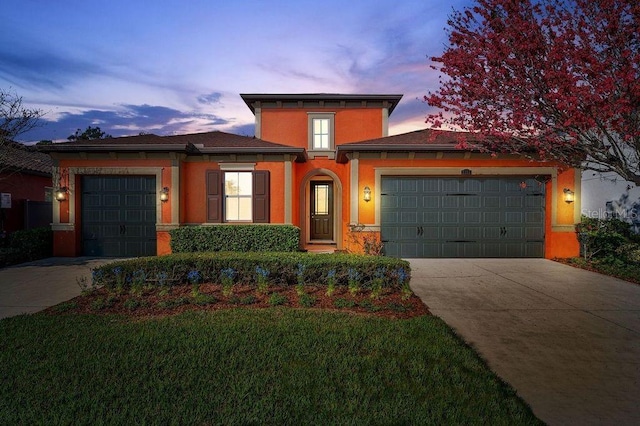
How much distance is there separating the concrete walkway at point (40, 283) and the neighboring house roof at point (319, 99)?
808cm

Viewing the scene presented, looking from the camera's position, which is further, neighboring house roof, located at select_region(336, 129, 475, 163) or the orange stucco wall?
the orange stucco wall

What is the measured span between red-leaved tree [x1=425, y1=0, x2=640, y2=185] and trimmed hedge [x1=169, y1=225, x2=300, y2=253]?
5202 mm

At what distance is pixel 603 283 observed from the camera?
744 cm

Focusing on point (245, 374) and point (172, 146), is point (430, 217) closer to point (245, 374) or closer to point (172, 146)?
point (172, 146)

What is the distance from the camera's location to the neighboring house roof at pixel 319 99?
44.7 feet

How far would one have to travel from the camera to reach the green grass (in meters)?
2.58

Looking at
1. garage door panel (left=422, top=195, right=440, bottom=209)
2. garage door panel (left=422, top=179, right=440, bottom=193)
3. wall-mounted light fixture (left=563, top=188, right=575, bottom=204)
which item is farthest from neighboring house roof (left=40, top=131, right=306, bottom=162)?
wall-mounted light fixture (left=563, top=188, right=575, bottom=204)

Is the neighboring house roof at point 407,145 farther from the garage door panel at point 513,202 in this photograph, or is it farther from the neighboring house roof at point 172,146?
the garage door panel at point 513,202

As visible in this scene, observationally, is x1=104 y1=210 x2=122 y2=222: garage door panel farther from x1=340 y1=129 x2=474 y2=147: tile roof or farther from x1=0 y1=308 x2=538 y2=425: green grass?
x1=340 y1=129 x2=474 y2=147: tile roof

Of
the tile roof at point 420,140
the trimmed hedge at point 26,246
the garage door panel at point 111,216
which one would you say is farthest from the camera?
the garage door panel at point 111,216

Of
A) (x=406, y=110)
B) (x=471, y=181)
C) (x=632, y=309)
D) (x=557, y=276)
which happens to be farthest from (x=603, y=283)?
(x=406, y=110)

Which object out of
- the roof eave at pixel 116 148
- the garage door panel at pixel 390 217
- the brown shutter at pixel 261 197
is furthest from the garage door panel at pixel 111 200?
the garage door panel at pixel 390 217

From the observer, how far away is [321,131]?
13.9 metres

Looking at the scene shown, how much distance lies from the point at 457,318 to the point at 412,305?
70 centimetres
